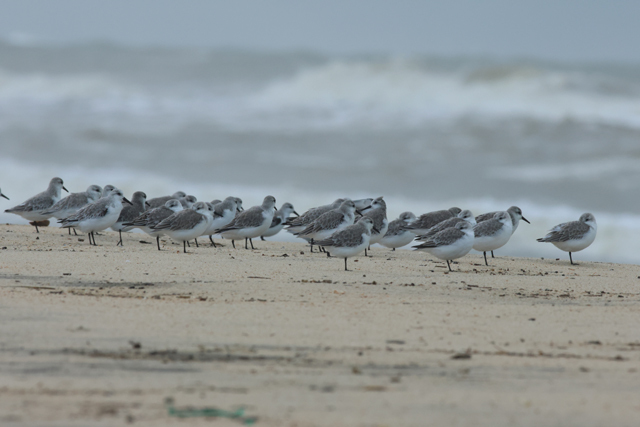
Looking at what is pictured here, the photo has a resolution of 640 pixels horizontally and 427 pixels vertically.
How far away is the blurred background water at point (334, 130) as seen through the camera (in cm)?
1850

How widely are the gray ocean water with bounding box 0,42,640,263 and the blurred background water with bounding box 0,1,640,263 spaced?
2.7 inches

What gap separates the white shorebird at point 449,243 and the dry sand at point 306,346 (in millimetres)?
1043

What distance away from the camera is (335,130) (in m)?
24.1

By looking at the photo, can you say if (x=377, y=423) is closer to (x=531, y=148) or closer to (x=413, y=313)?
(x=413, y=313)

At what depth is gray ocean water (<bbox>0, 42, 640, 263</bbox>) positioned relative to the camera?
18484mm

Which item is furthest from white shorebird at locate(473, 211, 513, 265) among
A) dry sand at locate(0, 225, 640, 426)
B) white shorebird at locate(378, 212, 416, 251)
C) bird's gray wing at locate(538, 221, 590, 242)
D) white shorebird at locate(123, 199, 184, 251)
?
white shorebird at locate(123, 199, 184, 251)

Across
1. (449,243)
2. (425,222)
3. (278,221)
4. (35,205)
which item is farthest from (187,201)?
(449,243)

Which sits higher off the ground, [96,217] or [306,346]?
[96,217]

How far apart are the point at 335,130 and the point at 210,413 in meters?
21.1

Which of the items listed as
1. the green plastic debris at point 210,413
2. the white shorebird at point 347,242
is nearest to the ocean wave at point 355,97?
the white shorebird at point 347,242

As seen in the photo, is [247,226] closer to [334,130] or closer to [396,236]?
[396,236]

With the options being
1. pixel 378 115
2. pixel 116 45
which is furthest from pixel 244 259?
pixel 116 45

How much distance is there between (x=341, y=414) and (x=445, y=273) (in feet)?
18.7

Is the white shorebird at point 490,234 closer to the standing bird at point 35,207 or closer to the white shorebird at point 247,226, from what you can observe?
the white shorebird at point 247,226
